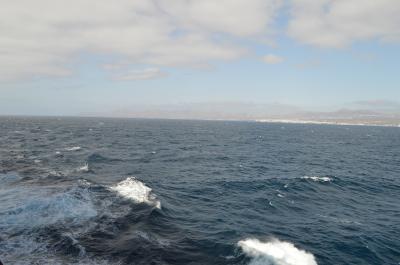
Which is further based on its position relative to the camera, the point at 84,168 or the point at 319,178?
the point at 84,168

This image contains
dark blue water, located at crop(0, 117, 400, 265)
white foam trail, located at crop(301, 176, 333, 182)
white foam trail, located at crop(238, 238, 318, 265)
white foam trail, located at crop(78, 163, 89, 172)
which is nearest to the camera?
white foam trail, located at crop(238, 238, 318, 265)

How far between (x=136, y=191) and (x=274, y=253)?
77.6ft

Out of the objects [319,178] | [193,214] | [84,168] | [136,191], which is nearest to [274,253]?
[193,214]

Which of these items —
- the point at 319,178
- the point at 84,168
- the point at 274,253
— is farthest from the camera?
the point at 84,168

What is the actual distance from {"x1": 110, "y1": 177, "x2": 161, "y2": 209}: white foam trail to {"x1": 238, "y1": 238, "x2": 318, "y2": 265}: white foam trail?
45.3 ft

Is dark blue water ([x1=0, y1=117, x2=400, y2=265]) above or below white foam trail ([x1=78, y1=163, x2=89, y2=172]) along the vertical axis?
below

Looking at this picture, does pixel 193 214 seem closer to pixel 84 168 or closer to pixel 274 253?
pixel 274 253

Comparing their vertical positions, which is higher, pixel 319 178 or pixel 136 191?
pixel 319 178

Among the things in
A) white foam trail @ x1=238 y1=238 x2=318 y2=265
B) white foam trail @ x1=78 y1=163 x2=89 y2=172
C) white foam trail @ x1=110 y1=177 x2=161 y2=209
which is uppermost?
white foam trail @ x1=78 y1=163 x2=89 y2=172

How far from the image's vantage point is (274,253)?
2877cm

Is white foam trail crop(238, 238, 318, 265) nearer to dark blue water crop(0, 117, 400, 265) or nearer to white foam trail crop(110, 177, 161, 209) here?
dark blue water crop(0, 117, 400, 265)

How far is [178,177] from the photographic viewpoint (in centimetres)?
5931

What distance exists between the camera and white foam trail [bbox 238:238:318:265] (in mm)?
27263

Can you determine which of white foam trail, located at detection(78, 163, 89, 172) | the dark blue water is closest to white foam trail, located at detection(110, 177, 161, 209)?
the dark blue water
